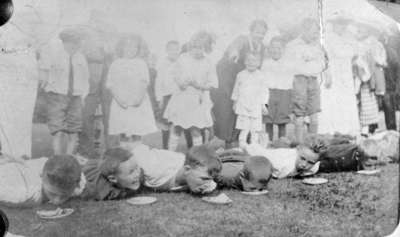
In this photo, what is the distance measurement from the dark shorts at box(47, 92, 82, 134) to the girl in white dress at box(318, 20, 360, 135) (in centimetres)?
192

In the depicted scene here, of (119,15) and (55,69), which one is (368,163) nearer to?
(119,15)

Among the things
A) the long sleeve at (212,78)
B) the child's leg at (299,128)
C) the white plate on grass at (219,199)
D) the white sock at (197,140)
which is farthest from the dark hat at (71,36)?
the child's leg at (299,128)

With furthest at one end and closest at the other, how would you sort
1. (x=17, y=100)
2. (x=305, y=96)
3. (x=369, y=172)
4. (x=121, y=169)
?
(x=369, y=172) → (x=305, y=96) → (x=121, y=169) → (x=17, y=100)

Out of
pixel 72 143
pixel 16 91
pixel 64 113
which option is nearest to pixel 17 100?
pixel 16 91

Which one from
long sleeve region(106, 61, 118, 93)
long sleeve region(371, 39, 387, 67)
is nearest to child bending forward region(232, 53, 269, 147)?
long sleeve region(106, 61, 118, 93)

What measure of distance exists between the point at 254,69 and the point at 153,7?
0.91 metres

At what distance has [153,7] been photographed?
3.43m

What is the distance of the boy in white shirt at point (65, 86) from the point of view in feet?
10.7

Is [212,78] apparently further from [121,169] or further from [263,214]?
[263,214]

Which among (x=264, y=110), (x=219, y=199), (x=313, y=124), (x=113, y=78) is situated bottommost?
(x=219, y=199)

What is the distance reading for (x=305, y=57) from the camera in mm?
3846

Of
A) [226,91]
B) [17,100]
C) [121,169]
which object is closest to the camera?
[17,100]

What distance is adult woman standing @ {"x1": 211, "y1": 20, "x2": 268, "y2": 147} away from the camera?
364cm

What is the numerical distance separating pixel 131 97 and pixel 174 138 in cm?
44
